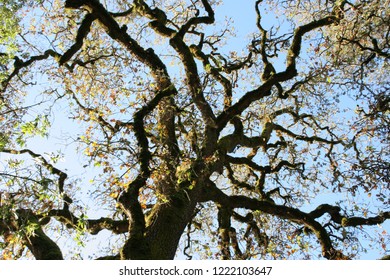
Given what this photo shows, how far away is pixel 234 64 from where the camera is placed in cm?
1324

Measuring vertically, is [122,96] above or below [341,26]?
below

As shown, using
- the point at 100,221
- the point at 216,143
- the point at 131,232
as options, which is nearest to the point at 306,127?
the point at 216,143

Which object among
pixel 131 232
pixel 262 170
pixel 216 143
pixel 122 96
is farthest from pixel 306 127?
pixel 131 232

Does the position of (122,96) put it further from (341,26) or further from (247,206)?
(341,26)

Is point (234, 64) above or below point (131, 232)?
above

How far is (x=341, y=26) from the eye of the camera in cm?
1150

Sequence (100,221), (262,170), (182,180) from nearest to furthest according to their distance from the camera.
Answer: (182,180), (100,221), (262,170)

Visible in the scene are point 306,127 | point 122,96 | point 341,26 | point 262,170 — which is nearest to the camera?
point 122,96

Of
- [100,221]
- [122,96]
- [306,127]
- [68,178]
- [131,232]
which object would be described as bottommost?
[131,232]

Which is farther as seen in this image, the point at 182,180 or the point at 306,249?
the point at 306,249

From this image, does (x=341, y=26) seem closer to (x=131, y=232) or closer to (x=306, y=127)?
(x=306, y=127)

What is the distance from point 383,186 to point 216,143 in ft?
12.5

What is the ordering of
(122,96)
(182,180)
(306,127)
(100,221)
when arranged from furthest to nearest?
(306,127) → (122,96) → (100,221) → (182,180)

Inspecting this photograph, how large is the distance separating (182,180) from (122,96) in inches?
117
